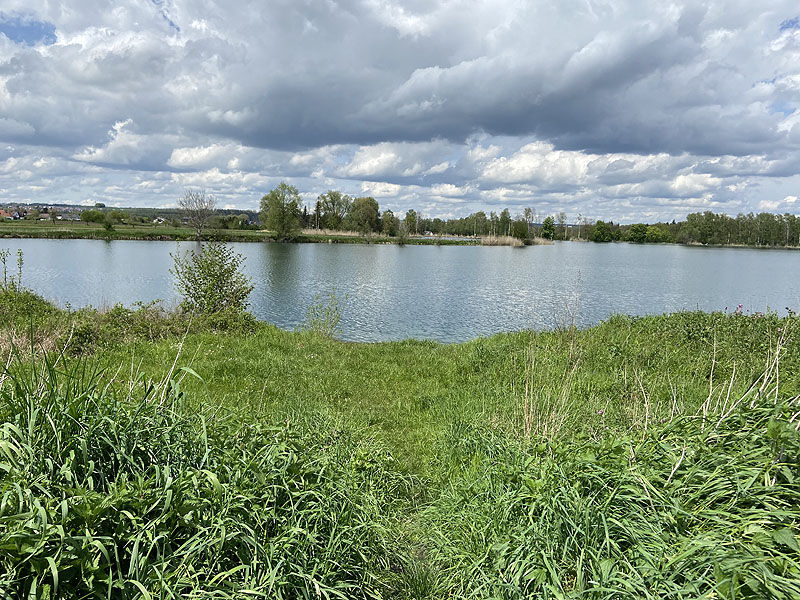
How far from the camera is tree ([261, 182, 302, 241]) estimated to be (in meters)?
79.2

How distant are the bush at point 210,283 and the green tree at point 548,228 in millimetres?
114929

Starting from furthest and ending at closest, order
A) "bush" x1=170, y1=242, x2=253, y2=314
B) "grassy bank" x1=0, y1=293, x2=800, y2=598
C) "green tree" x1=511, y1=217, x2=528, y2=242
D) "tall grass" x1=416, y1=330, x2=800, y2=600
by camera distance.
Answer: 1. "green tree" x1=511, y1=217, x2=528, y2=242
2. "bush" x1=170, y1=242, x2=253, y2=314
3. "tall grass" x1=416, y1=330, x2=800, y2=600
4. "grassy bank" x1=0, y1=293, x2=800, y2=598

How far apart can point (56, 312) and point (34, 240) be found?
66.4 m

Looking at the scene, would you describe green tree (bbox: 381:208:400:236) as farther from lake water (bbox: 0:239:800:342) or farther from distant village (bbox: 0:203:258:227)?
lake water (bbox: 0:239:800:342)

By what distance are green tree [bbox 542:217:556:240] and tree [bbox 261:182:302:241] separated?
68204 mm

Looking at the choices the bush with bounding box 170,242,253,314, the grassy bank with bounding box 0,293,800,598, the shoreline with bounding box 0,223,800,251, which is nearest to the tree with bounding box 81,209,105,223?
the shoreline with bounding box 0,223,800,251

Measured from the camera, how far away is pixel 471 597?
8.98ft

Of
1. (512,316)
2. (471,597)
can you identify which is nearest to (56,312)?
(471,597)

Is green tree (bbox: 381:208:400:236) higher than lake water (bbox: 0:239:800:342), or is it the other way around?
green tree (bbox: 381:208:400:236)

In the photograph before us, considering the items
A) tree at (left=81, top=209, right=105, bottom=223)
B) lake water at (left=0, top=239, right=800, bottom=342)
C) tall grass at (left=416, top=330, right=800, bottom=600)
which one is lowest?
lake water at (left=0, top=239, right=800, bottom=342)

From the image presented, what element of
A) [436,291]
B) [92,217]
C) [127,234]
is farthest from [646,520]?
[92,217]

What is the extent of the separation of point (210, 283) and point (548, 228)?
11927cm

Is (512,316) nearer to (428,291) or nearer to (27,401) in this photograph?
(428,291)

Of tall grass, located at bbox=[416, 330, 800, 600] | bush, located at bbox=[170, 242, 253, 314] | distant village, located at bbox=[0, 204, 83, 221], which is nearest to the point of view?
tall grass, located at bbox=[416, 330, 800, 600]
